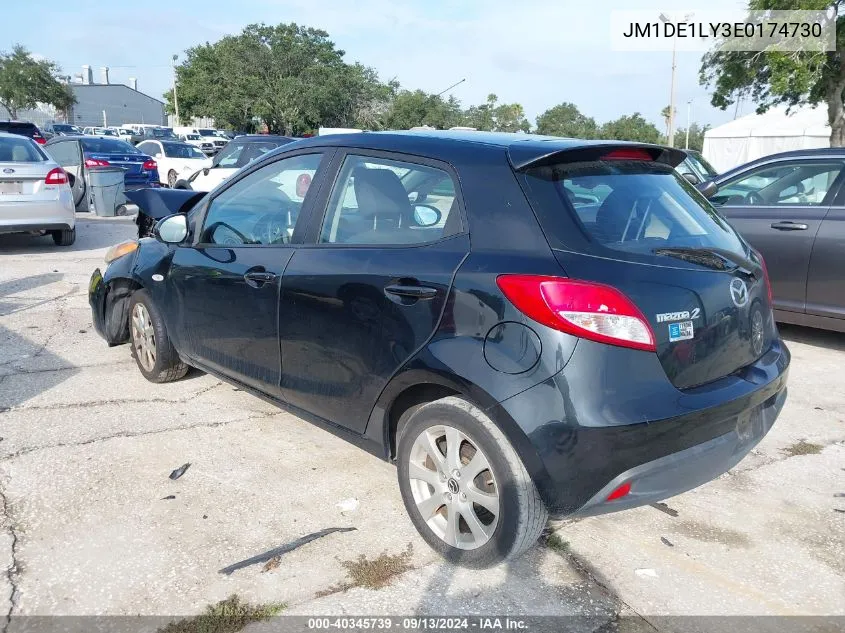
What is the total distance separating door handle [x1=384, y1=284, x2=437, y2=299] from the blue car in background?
12272 mm

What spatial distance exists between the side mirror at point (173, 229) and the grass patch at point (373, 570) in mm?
2210

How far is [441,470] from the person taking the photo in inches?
113

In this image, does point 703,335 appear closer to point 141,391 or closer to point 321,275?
point 321,275

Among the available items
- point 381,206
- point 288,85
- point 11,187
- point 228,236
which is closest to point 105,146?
point 11,187

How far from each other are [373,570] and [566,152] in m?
1.80

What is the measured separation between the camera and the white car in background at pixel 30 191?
916 centimetres

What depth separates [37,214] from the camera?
945 cm

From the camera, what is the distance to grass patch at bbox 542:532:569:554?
9.95 feet

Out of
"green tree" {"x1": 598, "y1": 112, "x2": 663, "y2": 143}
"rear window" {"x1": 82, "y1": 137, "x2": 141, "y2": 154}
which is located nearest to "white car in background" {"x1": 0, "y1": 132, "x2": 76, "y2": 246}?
"rear window" {"x1": 82, "y1": 137, "x2": 141, "y2": 154}

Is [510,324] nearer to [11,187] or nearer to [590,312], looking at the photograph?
[590,312]

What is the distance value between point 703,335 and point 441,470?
1.12 meters

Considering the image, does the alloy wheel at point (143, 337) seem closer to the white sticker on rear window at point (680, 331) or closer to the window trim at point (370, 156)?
the window trim at point (370, 156)

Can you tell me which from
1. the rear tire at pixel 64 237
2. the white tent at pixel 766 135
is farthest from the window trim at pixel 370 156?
the white tent at pixel 766 135

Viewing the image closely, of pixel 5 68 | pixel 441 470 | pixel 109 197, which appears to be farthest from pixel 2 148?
pixel 5 68
